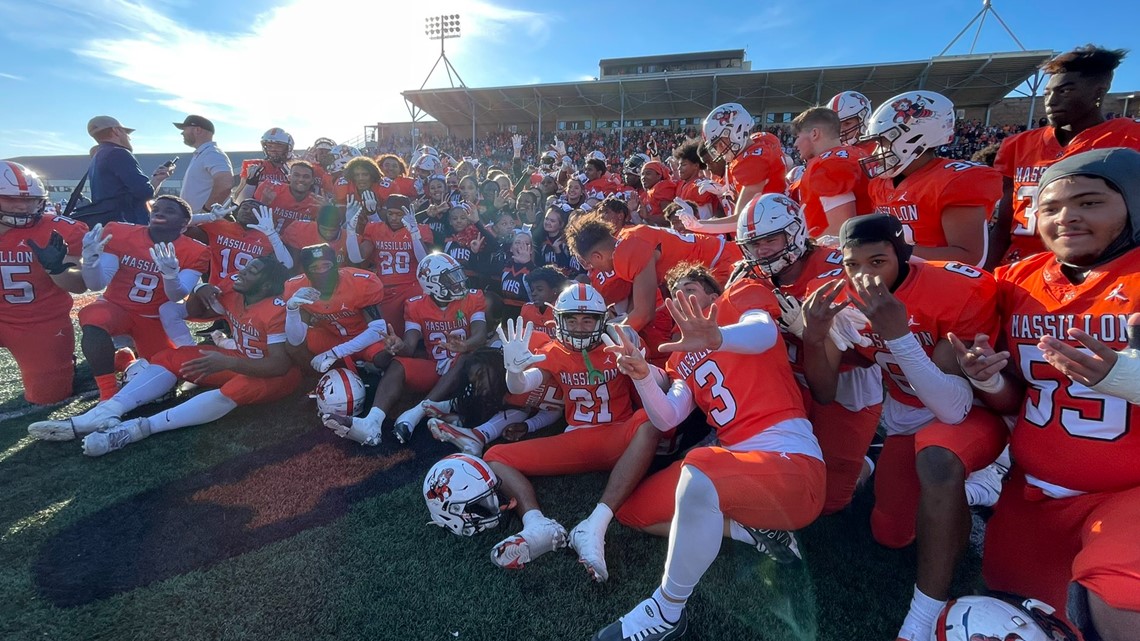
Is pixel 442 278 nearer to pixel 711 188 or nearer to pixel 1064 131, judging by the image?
pixel 711 188

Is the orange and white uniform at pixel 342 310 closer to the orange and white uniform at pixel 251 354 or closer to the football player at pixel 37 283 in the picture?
the orange and white uniform at pixel 251 354

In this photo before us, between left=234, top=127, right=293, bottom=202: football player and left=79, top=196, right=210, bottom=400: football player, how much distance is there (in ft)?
8.78

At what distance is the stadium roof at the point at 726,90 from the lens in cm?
2445

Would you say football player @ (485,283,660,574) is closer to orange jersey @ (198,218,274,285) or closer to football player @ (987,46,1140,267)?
football player @ (987,46,1140,267)

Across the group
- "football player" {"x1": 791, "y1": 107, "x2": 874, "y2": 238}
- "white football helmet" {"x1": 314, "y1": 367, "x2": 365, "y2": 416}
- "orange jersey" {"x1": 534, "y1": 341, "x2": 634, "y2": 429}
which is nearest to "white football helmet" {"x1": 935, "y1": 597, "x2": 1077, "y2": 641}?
"orange jersey" {"x1": 534, "y1": 341, "x2": 634, "y2": 429}

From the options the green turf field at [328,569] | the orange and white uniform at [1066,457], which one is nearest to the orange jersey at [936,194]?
the orange and white uniform at [1066,457]

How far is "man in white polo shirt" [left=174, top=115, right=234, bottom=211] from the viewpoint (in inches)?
308

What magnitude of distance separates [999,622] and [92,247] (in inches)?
285

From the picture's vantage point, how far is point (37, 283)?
5512mm

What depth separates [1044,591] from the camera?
2.46 metres

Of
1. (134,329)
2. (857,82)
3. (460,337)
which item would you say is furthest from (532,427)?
(857,82)

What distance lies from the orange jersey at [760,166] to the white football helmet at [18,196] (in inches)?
271

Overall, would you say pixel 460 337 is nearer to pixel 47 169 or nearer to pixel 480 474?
pixel 480 474

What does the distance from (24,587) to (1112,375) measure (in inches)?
204
